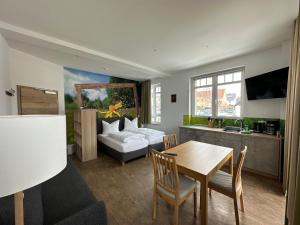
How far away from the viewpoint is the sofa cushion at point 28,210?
104 centimetres

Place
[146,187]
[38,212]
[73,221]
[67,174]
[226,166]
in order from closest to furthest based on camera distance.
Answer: [73,221] → [38,212] → [67,174] → [146,187] → [226,166]

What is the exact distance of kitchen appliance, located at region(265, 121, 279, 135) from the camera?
2908 mm

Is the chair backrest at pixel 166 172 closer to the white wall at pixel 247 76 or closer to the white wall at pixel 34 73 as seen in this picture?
the white wall at pixel 247 76

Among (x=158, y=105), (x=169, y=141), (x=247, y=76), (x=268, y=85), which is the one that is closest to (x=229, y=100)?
(x=247, y=76)

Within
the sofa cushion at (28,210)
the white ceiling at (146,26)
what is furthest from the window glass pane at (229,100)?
the sofa cushion at (28,210)

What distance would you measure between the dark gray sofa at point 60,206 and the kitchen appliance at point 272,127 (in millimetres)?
3508

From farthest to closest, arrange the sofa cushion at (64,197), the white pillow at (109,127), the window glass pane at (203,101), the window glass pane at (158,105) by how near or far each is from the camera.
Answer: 1. the window glass pane at (158,105)
2. the white pillow at (109,127)
3. the window glass pane at (203,101)
4. the sofa cushion at (64,197)

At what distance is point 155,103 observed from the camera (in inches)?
248

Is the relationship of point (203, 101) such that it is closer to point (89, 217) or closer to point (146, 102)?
point (146, 102)

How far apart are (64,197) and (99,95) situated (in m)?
4.14

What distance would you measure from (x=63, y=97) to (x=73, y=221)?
13.2 ft

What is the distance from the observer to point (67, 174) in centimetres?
194

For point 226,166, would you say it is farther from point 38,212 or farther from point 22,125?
point 22,125

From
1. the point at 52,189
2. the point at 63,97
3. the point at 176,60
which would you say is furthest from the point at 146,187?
the point at 63,97
